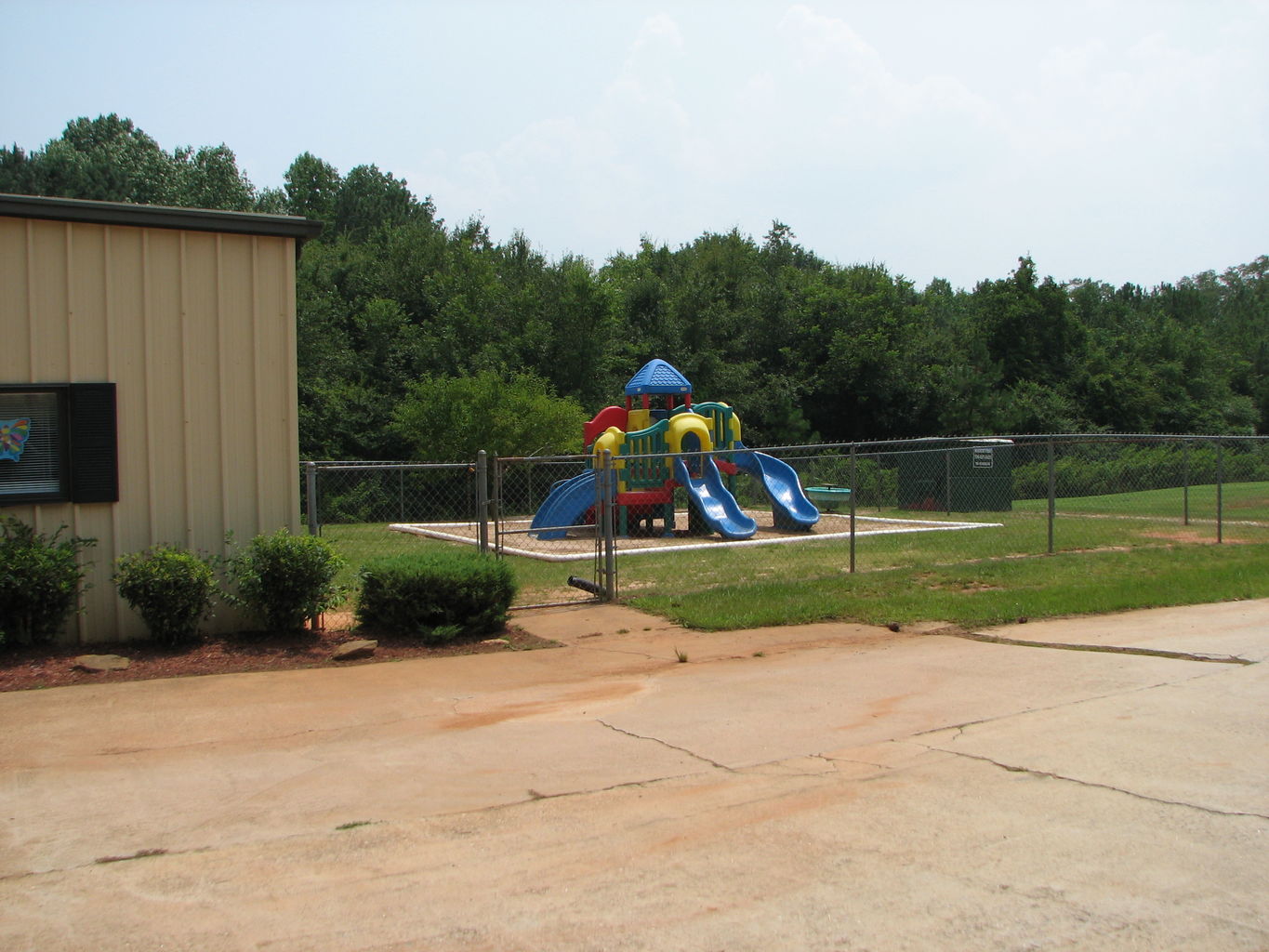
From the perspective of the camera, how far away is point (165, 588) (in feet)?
28.4

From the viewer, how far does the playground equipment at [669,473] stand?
65.4 feet

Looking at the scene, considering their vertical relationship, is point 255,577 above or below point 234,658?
above

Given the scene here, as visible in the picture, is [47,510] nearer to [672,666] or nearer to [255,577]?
[255,577]

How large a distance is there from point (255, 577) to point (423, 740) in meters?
3.36

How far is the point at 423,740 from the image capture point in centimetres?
642

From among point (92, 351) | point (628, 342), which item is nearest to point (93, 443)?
point (92, 351)

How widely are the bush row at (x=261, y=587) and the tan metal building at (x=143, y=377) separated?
0.31 metres

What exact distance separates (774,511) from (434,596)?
12.5m

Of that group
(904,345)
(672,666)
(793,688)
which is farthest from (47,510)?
(904,345)

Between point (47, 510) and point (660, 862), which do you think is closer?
point (660, 862)

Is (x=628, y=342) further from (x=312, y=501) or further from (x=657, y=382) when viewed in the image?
(x=312, y=501)

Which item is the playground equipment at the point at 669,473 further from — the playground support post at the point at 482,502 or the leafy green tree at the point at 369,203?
the leafy green tree at the point at 369,203

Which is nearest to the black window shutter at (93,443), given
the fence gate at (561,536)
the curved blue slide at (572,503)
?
the fence gate at (561,536)

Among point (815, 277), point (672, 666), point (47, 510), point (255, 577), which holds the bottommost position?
point (672, 666)
